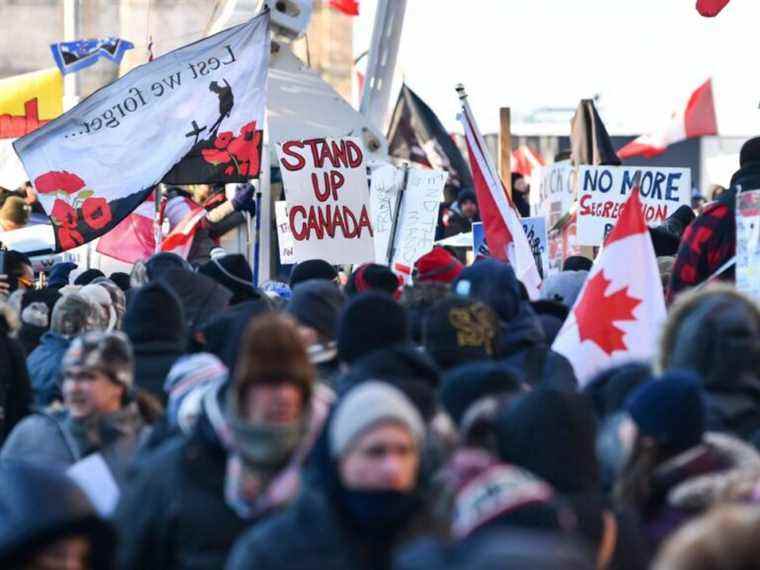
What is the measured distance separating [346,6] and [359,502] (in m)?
25.2

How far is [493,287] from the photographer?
8094mm

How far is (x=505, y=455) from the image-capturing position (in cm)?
489

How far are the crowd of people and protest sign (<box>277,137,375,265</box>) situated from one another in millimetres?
6034

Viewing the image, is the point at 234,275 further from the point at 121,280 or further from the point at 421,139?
the point at 421,139

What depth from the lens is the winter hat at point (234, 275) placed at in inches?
412

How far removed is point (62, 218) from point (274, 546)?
8717 millimetres

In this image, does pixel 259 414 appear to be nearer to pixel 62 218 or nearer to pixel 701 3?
pixel 62 218

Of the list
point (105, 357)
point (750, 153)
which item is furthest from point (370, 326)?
point (750, 153)

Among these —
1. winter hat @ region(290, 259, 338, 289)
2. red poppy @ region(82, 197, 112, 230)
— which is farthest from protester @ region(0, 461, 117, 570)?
red poppy @ region(82, 197, 112, 230)

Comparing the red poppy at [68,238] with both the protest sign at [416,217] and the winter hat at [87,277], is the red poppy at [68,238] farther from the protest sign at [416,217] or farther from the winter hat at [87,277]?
the protest sign at [416,217]

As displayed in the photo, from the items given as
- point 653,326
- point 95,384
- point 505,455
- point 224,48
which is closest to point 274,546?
point 505,455

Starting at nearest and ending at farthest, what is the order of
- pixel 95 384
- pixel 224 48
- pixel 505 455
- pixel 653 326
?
pixel 505 455 < pixel 95 384 < pixel 653 326 < pixel 224 48

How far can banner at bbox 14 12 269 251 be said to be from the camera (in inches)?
520

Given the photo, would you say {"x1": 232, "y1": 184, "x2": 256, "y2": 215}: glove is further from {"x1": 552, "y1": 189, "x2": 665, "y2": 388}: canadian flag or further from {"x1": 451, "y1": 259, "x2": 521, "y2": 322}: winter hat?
{"x1": 451, "y1": 259, "x2": 521, "y2": 322}: winter hat
